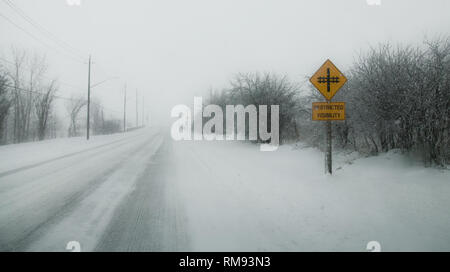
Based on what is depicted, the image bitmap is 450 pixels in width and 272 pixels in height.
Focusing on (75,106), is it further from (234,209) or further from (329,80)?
(329,80)

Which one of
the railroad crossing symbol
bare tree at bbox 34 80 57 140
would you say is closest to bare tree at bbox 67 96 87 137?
bare tree at bbox 34 80 57 140

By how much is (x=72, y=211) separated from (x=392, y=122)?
28.4ft

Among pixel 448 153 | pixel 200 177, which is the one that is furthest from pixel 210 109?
Result: pixel 448 153

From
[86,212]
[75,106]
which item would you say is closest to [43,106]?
[75,106]

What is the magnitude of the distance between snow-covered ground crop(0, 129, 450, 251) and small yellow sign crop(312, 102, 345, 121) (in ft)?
5.85

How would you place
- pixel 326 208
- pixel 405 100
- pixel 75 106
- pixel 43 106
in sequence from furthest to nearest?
pixel 75 106 → pixel 43 106 → pixel 405 100 → pixel 326 208

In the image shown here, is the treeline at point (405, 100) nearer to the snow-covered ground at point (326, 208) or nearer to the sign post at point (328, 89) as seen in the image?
the snow-covered ground at point (326, 208)

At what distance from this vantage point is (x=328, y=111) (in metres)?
5.92

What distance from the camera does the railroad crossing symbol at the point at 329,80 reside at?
5.96 m

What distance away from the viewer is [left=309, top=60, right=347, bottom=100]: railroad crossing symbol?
596cm

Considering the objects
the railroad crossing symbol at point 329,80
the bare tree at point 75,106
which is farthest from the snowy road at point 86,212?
the bare tree at point 75,106

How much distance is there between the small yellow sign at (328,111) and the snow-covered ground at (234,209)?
178 cm

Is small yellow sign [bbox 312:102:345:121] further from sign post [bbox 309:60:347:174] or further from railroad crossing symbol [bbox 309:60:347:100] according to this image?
railroad crossing symbol [bbox 309:60:347:100]

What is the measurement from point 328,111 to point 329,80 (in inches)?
35.3
